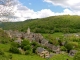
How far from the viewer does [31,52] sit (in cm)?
8075

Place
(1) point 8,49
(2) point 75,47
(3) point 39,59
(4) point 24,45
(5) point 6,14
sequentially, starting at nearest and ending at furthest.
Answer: (5) point 6,14
(3) point 39,59
(1) point 8,49
(4) point 24,45
(2) point 75,47

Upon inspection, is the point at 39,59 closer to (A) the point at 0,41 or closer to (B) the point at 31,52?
(B) the point at 31,52

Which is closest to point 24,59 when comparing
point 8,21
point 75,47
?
point 8,21

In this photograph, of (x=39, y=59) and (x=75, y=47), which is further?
(x=75, y=47)

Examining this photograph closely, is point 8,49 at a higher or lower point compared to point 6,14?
lower

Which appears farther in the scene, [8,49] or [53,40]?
[53,40]

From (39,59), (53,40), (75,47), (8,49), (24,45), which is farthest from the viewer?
(53,40)

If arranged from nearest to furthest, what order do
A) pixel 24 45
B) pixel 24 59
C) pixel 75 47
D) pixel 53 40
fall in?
1. pixel 24 59
2. pixel 24 45
3. pixel 75 47
4. pixel 53 40

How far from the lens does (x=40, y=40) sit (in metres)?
121

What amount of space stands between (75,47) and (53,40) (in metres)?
14.2

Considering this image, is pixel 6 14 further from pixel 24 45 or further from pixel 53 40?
pixel 53 40

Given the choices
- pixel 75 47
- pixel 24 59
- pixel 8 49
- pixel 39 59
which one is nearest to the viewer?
pixel 24 59

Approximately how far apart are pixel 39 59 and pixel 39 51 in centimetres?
928

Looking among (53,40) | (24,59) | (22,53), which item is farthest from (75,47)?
(24,59)
